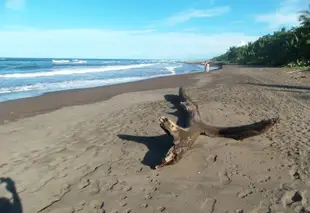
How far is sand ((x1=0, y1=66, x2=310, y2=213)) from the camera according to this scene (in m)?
3.91

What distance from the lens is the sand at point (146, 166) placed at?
3.91 meters

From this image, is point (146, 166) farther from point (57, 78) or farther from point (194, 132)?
point (57, 78)

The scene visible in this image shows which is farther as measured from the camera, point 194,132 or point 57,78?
point 57,78

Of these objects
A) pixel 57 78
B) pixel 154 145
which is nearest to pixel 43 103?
pixel 154 145

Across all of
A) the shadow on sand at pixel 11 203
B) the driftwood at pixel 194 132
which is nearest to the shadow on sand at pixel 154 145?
the driftwood at pixel 194 132

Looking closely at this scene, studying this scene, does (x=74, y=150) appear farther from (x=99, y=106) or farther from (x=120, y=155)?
(x=99, y=106)

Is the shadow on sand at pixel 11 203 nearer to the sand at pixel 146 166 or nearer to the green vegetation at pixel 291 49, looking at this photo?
the sand at pixel 146 166

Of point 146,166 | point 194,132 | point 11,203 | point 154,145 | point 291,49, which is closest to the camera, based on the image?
point 11,203

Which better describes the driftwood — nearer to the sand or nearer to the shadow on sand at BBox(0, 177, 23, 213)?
the sand

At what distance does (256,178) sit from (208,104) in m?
5.80

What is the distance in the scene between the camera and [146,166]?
16.7ft

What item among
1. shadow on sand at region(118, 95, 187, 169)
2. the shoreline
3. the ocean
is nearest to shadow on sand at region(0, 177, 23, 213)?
shadow on sand at region(118, 95, 187, 169)

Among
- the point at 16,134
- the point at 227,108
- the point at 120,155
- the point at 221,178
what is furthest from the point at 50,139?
the point at 227,108

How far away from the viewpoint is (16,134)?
732 cm
